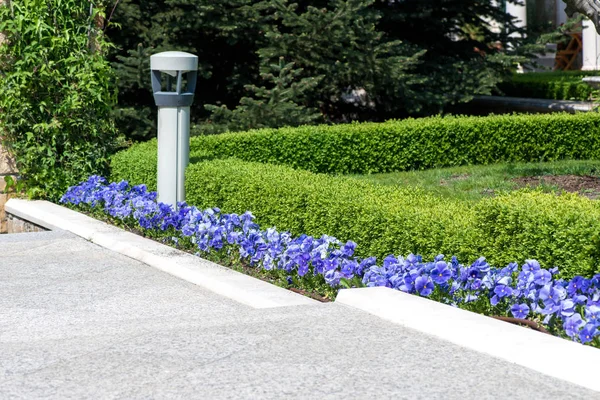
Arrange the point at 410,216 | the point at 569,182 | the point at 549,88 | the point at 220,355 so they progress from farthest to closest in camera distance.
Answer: the point at 549,88, the point at 569,182, the point at 410,216, the point at 220,355

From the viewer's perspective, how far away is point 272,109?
12.4 m

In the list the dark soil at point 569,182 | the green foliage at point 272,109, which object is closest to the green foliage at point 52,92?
the green foliage at point 272,109

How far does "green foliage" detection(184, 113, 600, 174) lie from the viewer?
36.6ft

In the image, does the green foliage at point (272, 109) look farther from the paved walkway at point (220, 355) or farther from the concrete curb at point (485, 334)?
the concrete curb at point (485, 334)

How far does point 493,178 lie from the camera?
35.0ft

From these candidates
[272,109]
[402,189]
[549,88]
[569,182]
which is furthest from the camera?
[549,88]

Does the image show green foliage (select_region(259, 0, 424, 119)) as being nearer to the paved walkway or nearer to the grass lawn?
the grass lawn

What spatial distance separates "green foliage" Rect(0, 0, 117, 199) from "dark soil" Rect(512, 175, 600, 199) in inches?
179

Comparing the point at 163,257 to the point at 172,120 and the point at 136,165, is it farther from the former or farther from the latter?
the point at 136,165

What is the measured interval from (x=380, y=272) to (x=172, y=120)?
327 cm

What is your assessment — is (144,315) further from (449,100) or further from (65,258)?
(449,100)

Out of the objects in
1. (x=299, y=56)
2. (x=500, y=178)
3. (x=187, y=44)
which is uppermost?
(x=187, y=44)

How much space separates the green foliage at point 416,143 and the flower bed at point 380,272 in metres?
3.02

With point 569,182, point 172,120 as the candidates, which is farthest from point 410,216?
point 569,182
